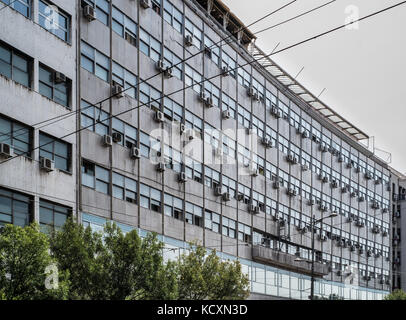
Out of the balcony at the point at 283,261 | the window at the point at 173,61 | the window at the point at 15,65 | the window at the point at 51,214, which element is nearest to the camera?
the window at the point at 15,65

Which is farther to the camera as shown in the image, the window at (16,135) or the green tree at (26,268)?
the window at (16,135)

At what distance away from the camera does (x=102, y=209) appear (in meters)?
31.5

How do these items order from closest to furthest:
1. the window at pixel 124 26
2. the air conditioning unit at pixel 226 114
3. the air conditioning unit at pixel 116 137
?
the air conditioning unit at pixel 116 137, the window at pixel 124 26, the air conditioning unit at pixel 226 114

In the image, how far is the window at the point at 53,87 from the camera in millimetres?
28562

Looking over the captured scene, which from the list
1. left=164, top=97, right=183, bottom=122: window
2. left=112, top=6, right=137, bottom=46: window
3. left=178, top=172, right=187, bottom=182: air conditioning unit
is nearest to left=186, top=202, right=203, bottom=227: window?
left=178, top=172, right=187, bottom=182: air conditioning unit

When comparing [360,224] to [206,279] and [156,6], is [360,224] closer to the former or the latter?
[156,6]

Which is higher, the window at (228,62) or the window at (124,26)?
the window at (228,62)

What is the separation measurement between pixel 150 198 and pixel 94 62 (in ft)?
24.9

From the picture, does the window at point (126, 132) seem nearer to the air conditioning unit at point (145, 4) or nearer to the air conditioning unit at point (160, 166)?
the air conditioning unit at point (160, 166)

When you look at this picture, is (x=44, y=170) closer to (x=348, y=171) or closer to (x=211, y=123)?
(x=211, y=123)

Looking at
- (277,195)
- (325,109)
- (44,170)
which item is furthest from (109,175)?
(325,109)

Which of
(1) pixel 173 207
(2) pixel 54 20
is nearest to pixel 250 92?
(1) pixel 173 207

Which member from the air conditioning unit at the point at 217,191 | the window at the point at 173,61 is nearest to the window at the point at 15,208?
the window at the point at 173,61

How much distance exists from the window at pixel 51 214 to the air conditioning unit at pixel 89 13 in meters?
8.64
